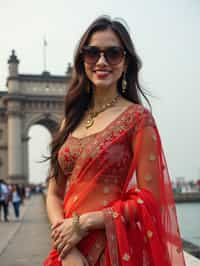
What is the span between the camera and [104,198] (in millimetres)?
2164

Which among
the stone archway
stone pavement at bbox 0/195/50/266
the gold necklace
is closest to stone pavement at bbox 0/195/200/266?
stone pavement at bbox 0/195/50/266

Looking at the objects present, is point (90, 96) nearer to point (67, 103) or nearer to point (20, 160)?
point (67, 103)

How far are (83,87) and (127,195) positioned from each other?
0.66 m

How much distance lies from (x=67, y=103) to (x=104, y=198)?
0.66 meters

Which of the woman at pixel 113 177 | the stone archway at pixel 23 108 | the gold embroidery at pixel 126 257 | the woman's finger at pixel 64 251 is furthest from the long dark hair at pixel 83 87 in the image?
the stone archway at pixel 23 108

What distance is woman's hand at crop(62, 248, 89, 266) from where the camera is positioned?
207 centimetres

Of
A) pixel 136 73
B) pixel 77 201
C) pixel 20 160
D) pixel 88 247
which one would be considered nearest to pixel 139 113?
pixel 136 73

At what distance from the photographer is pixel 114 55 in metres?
2.28

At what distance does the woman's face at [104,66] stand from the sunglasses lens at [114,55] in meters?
0.01

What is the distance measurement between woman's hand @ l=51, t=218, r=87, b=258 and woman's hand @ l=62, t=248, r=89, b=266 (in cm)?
2

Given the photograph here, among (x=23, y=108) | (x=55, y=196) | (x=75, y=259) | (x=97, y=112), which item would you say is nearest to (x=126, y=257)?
(x=75, y=259)

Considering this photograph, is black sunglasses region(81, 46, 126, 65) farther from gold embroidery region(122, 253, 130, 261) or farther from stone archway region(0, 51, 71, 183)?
stone archway region(0, 51, 71, 183)

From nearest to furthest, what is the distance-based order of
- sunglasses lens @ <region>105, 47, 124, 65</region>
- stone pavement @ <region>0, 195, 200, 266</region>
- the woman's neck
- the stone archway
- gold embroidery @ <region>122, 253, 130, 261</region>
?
gold embroidery @ <region>122, 253, 130, 261</region> → sunglasses lens @ <region>105, 47, 124, 65</region> → the woman's neck → stone pavement @ <region>0, 195, 200, 266</region> → the stone archway

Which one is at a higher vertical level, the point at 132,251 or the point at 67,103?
the point at 67,103
